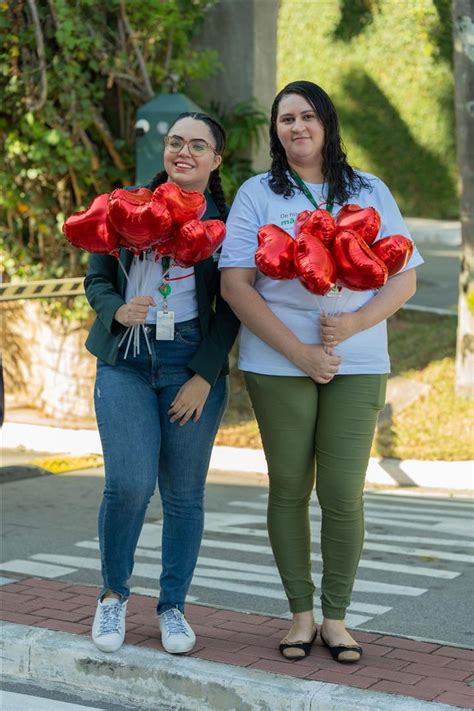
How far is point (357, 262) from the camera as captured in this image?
169 inches

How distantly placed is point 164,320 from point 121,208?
1.37ft

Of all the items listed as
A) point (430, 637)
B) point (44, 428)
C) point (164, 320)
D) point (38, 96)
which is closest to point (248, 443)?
point (44, 428)

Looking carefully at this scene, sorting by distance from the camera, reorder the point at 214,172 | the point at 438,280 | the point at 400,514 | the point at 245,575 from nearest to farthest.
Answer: the point at 214,172
the point at 245,575
the point at 400,514
the point at 438,280

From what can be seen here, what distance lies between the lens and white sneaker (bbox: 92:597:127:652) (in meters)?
4.65

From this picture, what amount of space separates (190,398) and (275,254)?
62 cm

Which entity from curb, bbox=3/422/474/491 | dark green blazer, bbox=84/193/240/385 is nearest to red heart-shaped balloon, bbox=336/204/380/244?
dark green blazer, bbox=84/193/240/385

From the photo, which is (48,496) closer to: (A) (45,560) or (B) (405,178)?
(A) (45,560)

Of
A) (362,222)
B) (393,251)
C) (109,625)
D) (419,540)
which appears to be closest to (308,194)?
(362,222)

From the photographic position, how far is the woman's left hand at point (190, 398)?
179 inches

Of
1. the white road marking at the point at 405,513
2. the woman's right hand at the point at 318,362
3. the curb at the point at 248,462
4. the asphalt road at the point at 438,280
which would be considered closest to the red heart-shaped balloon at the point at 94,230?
the woman's right hand at the point at 318,362

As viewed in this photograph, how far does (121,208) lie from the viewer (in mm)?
4445

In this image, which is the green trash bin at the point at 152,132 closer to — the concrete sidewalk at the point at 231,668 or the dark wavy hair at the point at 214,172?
the dark wavy hair at the point at 214,172

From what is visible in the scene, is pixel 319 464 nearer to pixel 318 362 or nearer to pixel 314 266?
pixel 318 362

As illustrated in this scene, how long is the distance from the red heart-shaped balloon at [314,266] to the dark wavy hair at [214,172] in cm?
54
